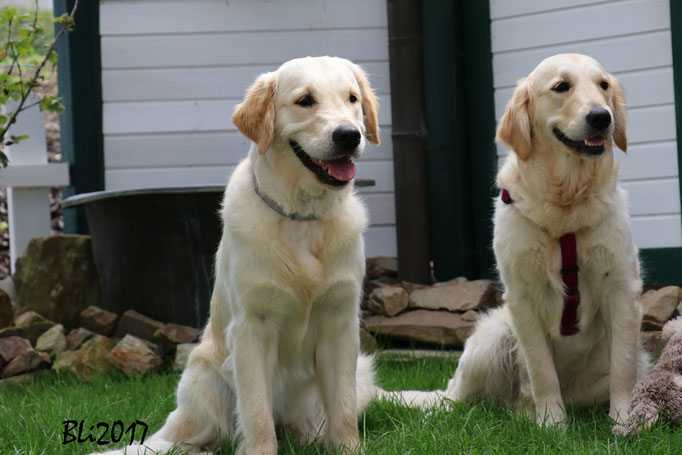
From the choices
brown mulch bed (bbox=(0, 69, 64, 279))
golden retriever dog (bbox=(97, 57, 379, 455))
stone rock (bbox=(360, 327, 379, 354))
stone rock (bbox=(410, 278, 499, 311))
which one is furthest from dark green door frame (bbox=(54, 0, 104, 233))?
golden retriever dog (bbox=(97, 57, 379, 455))

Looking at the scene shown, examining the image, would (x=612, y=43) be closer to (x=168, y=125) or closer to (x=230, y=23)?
(x=230, y=23)

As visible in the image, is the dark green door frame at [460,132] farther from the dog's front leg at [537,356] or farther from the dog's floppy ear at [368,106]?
the dog's floppy ear at [368,106]

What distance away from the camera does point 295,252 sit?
2.79 meters

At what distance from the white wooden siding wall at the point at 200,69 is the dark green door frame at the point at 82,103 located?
0.22ft

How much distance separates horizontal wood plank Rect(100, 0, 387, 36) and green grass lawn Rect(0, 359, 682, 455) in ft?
8.00

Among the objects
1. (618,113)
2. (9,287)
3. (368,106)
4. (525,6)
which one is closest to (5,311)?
(9,287)

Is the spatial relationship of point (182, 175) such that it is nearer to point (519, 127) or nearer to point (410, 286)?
point (410, 286)

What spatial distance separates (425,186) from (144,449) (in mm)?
2881

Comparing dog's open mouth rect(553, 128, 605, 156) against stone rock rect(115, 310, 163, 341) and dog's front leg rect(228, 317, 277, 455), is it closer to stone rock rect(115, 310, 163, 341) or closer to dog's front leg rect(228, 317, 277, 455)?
dog's front leg rect(228, 317, 277, 455)

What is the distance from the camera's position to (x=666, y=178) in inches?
189

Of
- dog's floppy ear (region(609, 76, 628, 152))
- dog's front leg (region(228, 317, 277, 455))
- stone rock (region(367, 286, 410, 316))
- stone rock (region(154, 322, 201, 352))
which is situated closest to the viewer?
dog's front leg (region(228, 317, 277, 455))

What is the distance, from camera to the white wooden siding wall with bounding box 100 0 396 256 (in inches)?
219

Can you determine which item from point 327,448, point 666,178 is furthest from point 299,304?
point 666,178

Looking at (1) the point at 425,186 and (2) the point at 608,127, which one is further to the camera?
(1) the point at 425,186
